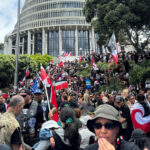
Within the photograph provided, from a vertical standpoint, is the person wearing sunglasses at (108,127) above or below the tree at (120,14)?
below

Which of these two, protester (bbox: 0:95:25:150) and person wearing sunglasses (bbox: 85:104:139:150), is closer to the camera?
person wearing sunglasses (bbox: 85:104:139:150)

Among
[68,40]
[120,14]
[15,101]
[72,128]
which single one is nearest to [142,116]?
[72,128]

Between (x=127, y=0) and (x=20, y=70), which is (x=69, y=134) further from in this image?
(x=20, y=70)

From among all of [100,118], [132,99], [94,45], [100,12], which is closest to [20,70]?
[100,12]

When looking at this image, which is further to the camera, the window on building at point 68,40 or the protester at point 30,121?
the window on building at point 68,40

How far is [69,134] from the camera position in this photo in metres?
2.91

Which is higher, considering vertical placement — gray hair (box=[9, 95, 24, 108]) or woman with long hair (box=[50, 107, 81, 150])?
gray hair (box=[9, 95, 24, 108])

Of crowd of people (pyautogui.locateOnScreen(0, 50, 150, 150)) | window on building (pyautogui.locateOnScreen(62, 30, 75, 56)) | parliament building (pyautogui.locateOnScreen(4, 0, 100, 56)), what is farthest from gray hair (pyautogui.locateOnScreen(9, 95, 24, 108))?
window on building (pyautogui.locateOnScreen(62, 30, 75, 56))

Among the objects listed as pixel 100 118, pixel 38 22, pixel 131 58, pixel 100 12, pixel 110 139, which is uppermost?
pixel 38 22

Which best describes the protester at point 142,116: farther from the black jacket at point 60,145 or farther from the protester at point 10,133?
the protester at point 10,133

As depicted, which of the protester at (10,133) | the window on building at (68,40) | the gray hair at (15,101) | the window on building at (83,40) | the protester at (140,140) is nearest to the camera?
the protester at (10,133)

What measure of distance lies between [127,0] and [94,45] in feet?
156

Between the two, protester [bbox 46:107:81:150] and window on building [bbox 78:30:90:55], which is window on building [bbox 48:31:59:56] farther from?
protester [bbox 46:107:81:150]

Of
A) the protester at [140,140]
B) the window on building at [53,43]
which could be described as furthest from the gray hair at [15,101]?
the window on building at [53,43]
